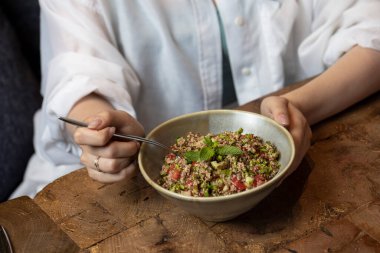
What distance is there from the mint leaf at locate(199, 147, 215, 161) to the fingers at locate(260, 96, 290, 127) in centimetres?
19

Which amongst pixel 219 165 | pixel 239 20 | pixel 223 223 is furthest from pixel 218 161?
pixel 239 20

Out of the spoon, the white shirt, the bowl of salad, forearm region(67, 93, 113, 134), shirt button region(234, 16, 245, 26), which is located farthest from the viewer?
shirt button region(234, 16, 245, 26)

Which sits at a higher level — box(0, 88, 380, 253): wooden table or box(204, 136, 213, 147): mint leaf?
box(204, 136, 213, 147): mint leaf

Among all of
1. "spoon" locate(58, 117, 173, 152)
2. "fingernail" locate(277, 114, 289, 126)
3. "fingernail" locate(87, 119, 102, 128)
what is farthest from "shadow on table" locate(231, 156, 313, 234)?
"fingernail" locate(87, 119, 102, 128)

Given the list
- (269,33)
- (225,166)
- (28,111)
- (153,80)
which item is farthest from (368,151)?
(28,111)

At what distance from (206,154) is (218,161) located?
0.09 feet

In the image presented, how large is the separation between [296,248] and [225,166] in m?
0.20

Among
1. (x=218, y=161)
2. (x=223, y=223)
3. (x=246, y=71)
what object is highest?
(x=218, y=161)

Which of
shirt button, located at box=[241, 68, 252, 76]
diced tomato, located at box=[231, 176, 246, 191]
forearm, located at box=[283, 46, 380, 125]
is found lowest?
shirt button, located at box=[241, 68, 252, 76]

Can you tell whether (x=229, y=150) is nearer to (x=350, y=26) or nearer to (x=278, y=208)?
(x=278, y=208)

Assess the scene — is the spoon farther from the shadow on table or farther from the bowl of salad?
the shadow on table

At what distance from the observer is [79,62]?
118 centimetres

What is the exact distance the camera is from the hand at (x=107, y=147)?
879mm

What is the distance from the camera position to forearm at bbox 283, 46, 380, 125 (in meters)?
1.16
